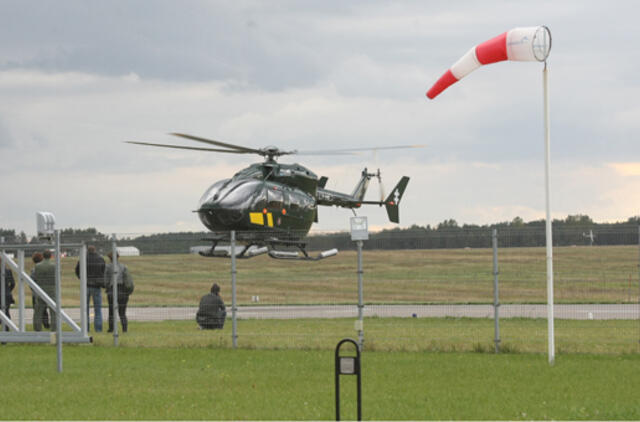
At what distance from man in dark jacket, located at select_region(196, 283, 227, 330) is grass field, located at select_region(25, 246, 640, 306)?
480 mm

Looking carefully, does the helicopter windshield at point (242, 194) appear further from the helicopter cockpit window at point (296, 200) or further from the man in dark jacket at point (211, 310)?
the man in dark jacket at point (211, 310)

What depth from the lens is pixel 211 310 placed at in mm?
20109

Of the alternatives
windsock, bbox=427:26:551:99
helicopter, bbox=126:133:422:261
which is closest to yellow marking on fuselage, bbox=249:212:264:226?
helicopter, bbox=126:133:422:261

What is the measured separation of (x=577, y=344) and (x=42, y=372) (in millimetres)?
9344

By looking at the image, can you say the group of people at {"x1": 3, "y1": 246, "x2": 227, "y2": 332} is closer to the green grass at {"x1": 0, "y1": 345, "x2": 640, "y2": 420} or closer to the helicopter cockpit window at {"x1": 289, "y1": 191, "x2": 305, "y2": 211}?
the green grass at {"x1": 0, "y1": 345, "x2": 640, "y2": 420}

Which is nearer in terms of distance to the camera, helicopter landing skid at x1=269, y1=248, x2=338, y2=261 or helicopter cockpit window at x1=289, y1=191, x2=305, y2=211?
helicopter landing skid at x1=269, y1=248, x2=338, y2=261

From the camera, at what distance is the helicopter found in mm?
26172

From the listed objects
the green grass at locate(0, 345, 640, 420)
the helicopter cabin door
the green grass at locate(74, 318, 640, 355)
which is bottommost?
the green grass at locate(0, 345, 640, 420)

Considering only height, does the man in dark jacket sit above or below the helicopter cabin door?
below

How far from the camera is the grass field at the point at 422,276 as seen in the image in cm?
1706

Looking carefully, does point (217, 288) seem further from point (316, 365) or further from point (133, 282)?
point (316, 365)

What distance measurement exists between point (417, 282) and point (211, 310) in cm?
495

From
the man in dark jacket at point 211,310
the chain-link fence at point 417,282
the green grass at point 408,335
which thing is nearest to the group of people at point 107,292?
the man in dark jacket at point 211,310

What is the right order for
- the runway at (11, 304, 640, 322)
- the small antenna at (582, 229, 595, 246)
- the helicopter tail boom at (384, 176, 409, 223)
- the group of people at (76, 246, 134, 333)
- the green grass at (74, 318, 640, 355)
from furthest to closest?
the helicopter tail boom at (384, 176, 409, 223), the runway at (11, 304, 640, 322), the group of people at (76, 246, 134, 333), the small antenna at (582, 229, 595, 246), the green grass at (74, 318, 640, 355)
